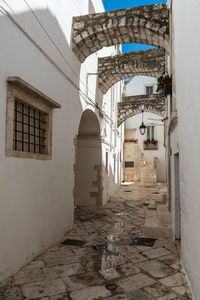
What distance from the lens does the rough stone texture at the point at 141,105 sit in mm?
13578

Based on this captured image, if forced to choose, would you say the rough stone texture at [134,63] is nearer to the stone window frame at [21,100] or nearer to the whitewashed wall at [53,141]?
the whitewashed wall at [53,141]

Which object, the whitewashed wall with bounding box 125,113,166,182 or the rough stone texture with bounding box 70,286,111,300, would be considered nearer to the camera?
the rough stone texture with bounding box 70,286,111,300

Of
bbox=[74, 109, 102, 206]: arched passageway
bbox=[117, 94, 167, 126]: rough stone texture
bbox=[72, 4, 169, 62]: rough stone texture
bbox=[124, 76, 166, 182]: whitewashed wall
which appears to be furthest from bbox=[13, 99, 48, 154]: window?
bbox=[124, 76, 166, 182]: whitewashed wall

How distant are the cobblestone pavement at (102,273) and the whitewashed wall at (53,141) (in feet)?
1.03

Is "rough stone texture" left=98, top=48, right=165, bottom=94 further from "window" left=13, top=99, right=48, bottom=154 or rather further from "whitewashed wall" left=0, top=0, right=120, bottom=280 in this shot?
"window" left=13, top=99, right=48, bottom=154

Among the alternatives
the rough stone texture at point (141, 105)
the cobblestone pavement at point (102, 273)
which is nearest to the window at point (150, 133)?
the rough stone texture at point (141, 105)

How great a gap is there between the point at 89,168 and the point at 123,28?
5061 mm

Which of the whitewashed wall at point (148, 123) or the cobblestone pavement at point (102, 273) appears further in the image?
the whitewashed wall at point (148, 123)

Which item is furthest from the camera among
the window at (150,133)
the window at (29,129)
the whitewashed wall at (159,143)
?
the window at (150,133)

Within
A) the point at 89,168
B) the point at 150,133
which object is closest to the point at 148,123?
the point at 150,133

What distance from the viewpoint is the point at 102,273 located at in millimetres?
Answer: 3377

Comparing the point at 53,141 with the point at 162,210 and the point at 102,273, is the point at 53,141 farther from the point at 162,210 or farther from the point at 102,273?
the point at 162,210

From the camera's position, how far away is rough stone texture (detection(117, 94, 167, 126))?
13.6 m

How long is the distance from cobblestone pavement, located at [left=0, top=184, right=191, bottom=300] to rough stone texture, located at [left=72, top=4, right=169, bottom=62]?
15.4 ft
